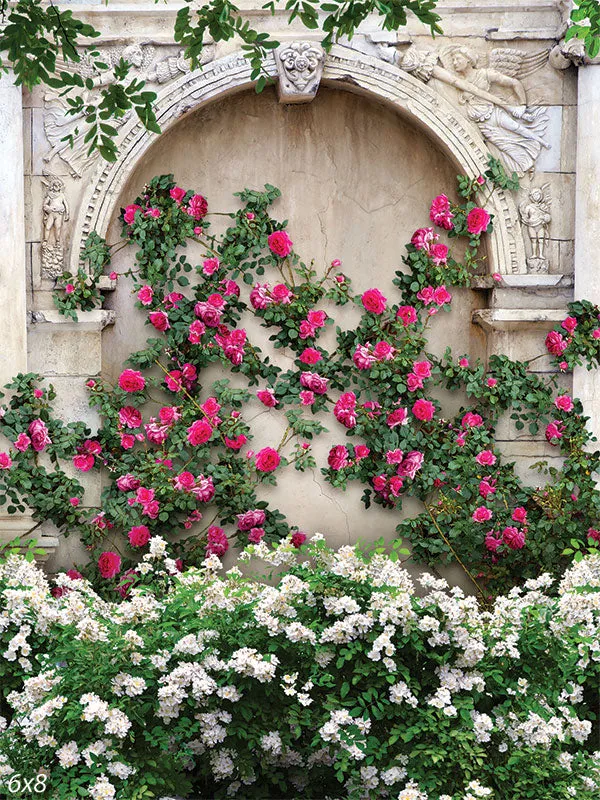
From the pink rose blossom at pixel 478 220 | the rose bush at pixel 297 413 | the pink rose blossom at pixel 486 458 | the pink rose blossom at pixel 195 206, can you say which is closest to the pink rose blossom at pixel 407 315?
the rose bush at pixel 297 413

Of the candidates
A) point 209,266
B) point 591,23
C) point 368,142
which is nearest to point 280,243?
point 209,266

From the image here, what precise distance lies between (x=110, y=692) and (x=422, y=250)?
9.52ft

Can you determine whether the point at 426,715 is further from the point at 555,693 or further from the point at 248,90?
the point at 248,90

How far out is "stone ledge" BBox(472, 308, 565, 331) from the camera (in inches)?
220

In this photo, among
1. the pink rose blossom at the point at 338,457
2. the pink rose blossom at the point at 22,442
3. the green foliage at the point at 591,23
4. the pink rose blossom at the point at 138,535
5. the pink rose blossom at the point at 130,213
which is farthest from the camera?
the pink rose blossom at the point at 338,457

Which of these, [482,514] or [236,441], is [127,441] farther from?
[482,514]

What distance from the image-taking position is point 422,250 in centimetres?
575

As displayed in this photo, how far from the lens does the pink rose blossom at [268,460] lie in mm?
5637

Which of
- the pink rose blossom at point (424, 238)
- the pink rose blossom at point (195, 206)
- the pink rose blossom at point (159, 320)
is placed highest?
the pink rose blossom at point (195, 206)

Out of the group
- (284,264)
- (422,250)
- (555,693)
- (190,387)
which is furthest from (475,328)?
(555,693)

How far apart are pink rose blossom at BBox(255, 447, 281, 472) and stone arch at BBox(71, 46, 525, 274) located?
121 centimetres

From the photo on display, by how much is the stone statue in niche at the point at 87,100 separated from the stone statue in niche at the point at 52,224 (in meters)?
0.10

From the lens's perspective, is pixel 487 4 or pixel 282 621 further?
pixel 487 4

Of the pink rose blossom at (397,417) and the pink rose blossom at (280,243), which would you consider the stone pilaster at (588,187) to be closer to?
the pink rose blossom at (397,417)
